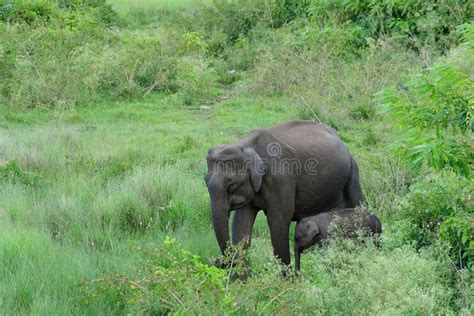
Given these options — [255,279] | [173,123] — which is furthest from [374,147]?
[255,279]

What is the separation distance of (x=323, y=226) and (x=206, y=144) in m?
4.58

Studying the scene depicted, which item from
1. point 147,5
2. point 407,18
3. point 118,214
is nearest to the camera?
point 118,214

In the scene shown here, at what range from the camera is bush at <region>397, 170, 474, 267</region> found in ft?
20.8

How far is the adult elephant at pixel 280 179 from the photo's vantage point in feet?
21.4

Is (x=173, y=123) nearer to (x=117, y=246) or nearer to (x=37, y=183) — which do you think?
(x=37, y=183)

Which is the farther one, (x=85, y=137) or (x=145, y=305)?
(x=85, y=137)

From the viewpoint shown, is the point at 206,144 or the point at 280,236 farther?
the point at 206,144

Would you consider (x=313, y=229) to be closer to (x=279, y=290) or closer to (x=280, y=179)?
(x=280, y=179)

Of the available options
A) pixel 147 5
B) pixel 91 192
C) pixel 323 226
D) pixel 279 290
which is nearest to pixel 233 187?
pixel 323 226

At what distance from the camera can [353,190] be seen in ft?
25.3

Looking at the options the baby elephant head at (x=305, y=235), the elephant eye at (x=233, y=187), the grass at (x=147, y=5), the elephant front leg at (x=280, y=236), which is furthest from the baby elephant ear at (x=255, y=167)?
the grass at (x=147, y=5)

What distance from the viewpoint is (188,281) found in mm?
5332

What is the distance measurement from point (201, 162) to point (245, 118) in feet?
9.92

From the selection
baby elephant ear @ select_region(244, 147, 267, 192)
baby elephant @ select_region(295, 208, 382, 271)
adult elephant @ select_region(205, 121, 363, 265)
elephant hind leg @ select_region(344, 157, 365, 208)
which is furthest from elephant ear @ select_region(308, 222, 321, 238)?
elephant hind leg @ select_region(344, 157, 365, 208)
